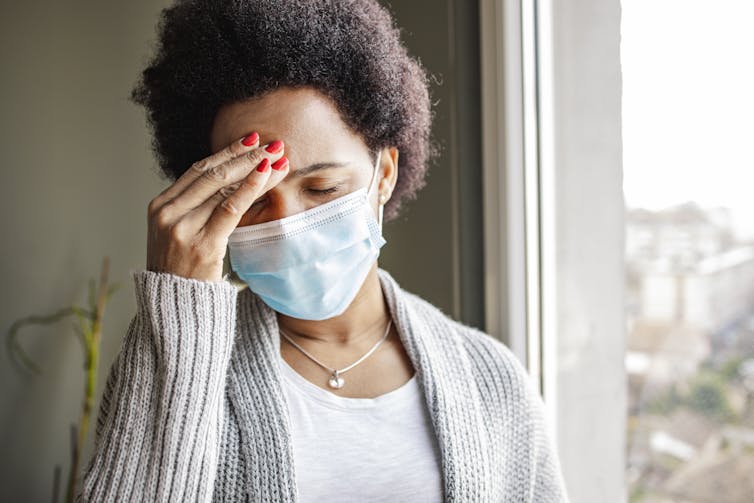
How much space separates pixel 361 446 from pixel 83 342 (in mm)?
1341

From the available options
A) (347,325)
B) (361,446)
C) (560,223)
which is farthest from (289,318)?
(560,223)

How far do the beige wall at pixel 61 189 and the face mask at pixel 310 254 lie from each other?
1.16 metres

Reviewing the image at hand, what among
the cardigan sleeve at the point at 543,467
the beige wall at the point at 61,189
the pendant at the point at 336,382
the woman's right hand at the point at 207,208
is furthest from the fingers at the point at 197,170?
the beige wall at the point at 61,189

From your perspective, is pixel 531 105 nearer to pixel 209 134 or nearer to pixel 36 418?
pixel 209 134

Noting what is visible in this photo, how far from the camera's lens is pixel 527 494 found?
111 centimetres

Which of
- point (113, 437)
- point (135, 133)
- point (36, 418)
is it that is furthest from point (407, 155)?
point (36, 418)

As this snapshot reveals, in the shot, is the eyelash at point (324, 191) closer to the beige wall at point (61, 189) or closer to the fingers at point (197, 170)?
the fingers at point (197, 170)

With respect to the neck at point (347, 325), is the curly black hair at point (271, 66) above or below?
above

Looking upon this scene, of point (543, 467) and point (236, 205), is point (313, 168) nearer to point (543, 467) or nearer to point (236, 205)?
point (236, 205)

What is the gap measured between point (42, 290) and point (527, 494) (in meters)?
1.56

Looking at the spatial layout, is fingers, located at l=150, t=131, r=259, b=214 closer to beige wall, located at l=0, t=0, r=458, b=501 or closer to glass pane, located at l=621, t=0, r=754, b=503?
glass pane, located at l=621, t=0, r=754, b=503

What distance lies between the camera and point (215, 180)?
93cm

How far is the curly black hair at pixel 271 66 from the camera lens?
3.25ft

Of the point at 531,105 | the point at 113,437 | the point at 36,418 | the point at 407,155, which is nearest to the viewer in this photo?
the point at 113,437
